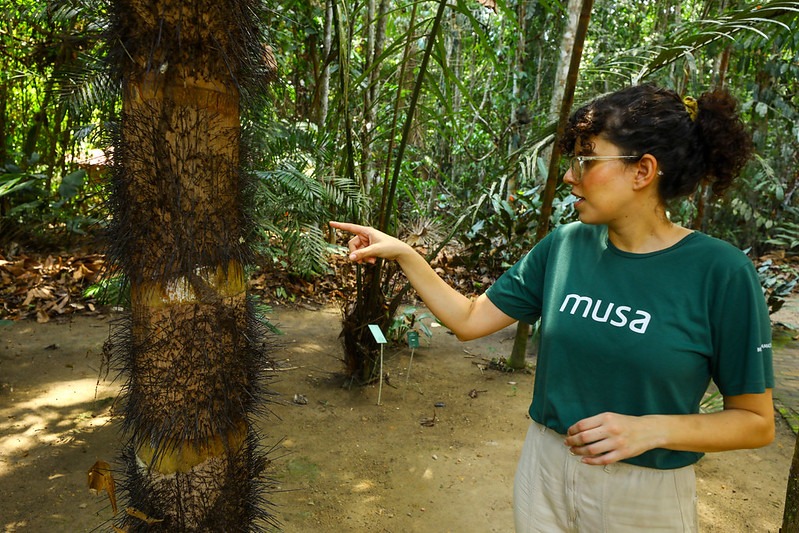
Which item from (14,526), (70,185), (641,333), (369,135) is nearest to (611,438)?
(641,333)

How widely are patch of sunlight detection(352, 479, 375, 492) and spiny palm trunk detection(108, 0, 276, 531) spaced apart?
1502mm

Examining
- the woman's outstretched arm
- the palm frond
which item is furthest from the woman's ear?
the palm frond

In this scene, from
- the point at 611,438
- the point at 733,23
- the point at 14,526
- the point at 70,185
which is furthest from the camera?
the point at 70,185

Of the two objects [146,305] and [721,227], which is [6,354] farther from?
[721,227]

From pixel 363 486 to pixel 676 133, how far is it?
2.24 meters

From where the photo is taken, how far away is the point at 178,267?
1.32 m

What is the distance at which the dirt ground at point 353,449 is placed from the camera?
2.69m

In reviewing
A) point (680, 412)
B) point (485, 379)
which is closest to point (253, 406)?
point (680, 412)

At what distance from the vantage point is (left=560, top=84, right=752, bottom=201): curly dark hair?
1.36m

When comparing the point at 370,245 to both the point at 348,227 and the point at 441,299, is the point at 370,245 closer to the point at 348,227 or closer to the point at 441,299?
the point at 348,227

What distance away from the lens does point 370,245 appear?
1.63 meters

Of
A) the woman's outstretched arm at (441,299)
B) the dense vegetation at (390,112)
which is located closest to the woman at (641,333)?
the woman's outstretched arm at (441,299)

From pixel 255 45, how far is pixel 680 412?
4.19 ft

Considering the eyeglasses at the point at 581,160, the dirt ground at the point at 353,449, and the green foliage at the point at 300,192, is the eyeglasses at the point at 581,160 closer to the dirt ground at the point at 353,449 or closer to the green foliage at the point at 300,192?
the dirt ground at the point at 353,449
